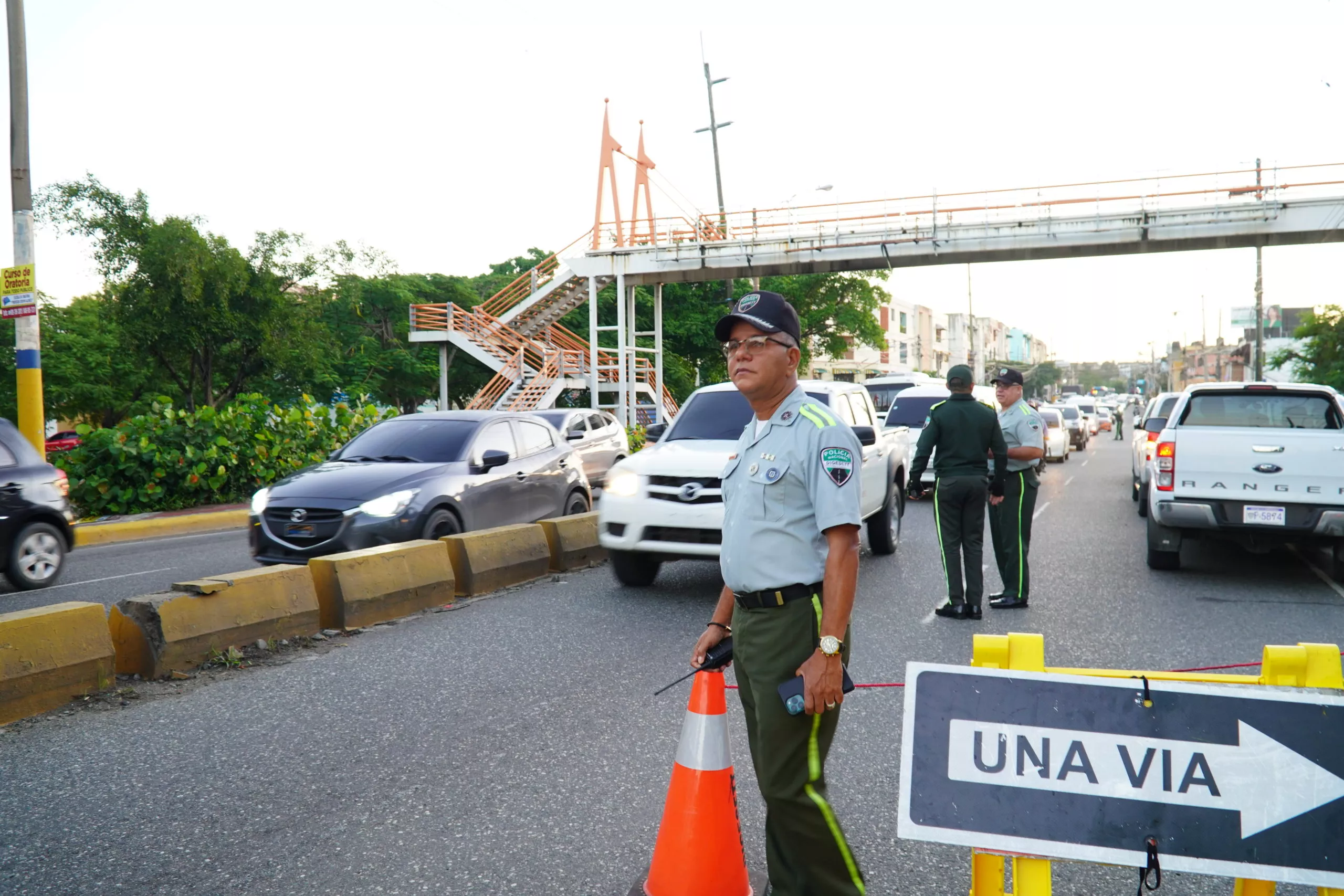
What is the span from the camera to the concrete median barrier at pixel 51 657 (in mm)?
5379

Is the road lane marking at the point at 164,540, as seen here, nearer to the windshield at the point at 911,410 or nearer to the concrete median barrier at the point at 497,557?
the concrete median barrier at the point at 497,557

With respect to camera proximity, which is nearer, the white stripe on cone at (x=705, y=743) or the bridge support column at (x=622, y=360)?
the white stripe on cone at (x=705, y=743)

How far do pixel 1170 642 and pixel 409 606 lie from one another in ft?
18.4

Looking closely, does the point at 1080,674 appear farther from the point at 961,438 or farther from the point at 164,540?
the point at 164,540

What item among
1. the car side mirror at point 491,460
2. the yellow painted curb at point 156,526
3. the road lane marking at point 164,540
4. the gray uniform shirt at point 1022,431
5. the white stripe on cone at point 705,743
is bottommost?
the road lane marking at point 164,540

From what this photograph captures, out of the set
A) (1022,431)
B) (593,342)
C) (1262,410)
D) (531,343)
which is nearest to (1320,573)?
(1262,410)

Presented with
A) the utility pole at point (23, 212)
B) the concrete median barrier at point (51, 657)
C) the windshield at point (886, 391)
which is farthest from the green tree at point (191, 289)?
the concrete median barrier at point (51, 657)

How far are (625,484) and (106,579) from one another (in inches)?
212

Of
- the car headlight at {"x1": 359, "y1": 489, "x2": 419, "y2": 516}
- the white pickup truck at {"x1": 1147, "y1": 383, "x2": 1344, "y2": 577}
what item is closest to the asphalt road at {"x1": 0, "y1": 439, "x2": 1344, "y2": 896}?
the white pickup truck at {"x1": 1147, "y1": 383, "x2": 1344, "y2": 577}

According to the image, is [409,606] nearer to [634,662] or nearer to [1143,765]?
[634,662]

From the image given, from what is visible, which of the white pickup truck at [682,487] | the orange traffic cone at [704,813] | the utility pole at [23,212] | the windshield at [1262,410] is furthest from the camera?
the utility pole at [23,212]

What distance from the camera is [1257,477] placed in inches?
352

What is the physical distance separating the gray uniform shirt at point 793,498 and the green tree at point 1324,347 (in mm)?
38851

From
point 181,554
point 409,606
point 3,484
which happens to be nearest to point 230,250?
point 181,554
